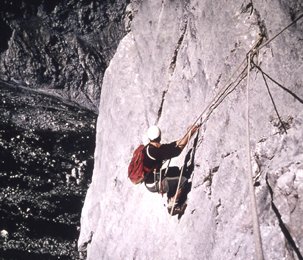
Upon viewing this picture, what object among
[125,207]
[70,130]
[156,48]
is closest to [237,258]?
[125,207]

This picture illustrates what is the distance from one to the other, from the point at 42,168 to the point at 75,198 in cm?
387

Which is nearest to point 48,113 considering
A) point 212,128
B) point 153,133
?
point 153,133

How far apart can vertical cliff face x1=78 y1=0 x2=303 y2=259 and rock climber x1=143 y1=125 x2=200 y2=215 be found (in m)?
0.33

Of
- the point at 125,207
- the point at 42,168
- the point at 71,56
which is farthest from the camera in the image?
the point at 71,56

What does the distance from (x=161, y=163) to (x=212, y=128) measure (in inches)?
50.5

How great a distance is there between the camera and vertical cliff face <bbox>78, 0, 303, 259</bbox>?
19.0 ft

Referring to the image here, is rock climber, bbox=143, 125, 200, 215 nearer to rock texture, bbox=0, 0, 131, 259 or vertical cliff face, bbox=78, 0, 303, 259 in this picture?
vertical cliff face, bbox=78, 0, 303, 259

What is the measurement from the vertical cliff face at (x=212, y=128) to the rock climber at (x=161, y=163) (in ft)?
1.09

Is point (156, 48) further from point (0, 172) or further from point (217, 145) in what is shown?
point (0, 172)

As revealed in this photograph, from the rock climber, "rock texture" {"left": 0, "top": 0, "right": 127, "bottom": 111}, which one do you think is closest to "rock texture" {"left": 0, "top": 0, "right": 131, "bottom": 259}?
"rock texture" {"left": 0, "top": 0, "right": 127, "bottom": 111}

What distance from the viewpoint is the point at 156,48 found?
12.0 metres

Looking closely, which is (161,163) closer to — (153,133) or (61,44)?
(153,133)

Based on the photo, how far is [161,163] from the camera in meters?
7.87

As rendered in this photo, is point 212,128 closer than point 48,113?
Yes
